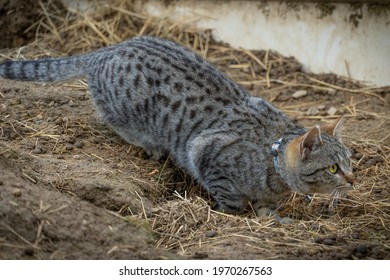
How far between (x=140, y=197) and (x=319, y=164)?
1.49 m

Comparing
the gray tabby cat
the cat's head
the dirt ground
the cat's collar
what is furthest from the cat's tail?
the cat's head

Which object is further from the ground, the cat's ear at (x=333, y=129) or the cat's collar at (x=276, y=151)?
the cat's ear at (x=333, y=129)

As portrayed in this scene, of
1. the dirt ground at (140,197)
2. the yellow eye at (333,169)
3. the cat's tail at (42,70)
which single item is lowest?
the dirt ground at (140,197)

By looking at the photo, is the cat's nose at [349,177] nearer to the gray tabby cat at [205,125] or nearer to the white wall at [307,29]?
the gray tabby cat at [205,125]

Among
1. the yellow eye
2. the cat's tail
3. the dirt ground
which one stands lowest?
the dirt ground

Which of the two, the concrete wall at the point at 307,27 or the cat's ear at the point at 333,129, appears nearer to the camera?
the cat's ear at the point at 333,129

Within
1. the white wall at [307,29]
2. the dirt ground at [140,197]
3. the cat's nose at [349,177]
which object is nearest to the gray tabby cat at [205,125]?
the cat's nose at [349,177]

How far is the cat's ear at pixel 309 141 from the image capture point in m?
5.39

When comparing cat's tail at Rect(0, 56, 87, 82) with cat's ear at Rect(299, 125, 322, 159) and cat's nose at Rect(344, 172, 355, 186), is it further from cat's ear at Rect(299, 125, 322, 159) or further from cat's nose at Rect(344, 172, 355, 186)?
cat's nose at Rect(344, 172, 355, 186)

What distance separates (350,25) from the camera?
811 cm

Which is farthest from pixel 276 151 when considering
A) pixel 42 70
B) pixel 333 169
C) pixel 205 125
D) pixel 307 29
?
pixel 307 29

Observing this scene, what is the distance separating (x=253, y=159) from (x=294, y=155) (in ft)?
1.37

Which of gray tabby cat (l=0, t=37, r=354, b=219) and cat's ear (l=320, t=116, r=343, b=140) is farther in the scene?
cat's ear (l=320, t=116, r=343, b=140)

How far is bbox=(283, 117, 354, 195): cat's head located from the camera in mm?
5523
